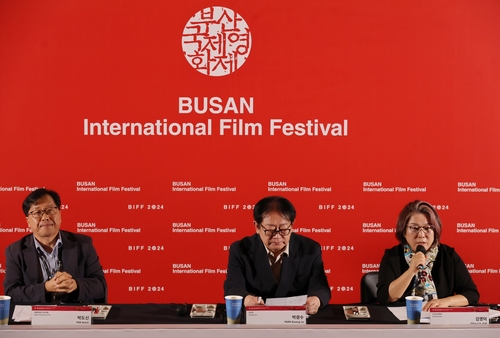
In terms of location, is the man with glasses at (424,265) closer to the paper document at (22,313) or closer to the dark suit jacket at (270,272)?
the dark suit jacket at (270,272)

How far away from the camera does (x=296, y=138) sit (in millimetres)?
3994

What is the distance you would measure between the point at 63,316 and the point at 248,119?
81.4 inches

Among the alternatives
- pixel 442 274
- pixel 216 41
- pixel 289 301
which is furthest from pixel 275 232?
pixel 216 41

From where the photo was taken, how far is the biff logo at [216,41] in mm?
3938

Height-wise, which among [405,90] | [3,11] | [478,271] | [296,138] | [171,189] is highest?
[3,11]

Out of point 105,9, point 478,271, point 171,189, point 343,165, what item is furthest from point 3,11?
point 478,271

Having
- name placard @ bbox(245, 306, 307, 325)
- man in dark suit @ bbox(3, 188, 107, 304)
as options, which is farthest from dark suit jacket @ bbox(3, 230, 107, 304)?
name placard @ bbox(245, 306, 307, 325)

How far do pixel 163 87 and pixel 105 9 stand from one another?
0.65 meters

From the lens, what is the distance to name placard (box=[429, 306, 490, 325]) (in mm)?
2287

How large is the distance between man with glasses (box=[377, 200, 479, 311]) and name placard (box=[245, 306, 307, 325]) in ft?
2.82

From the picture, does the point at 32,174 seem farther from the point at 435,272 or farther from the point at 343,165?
the point at 435,272

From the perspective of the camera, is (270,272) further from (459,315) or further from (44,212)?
(44,212)

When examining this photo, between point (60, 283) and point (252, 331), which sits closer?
point (252, 331)

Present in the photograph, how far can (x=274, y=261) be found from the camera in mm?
3152
